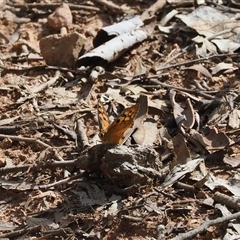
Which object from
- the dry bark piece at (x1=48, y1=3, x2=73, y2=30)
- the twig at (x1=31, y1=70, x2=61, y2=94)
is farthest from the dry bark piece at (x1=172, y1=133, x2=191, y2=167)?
the dry bark piece at (x1=48, y1=3, x2=73, y2=30)

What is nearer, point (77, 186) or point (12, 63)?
point (77, 186)

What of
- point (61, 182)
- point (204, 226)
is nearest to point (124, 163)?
point (61, 182)

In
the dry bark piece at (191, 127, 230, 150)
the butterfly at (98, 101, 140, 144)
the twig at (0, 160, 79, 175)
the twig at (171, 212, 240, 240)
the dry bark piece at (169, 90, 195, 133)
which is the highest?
the butterfly at (98, 101, 140, 144)

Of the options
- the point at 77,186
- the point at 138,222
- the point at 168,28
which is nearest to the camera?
the point at 138,222

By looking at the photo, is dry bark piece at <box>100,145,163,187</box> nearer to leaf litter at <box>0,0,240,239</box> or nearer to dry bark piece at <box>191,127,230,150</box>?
leaf litter at <box>0,0,240,239</box>

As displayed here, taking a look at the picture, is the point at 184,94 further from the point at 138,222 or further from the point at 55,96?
the point at 138,222

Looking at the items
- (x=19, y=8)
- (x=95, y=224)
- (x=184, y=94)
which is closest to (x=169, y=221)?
(x=95, y=224)

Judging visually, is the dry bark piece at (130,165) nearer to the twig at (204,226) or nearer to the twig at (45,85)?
the twig at (204,226)

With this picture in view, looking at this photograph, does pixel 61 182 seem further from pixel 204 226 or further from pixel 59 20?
pixel 59 20
